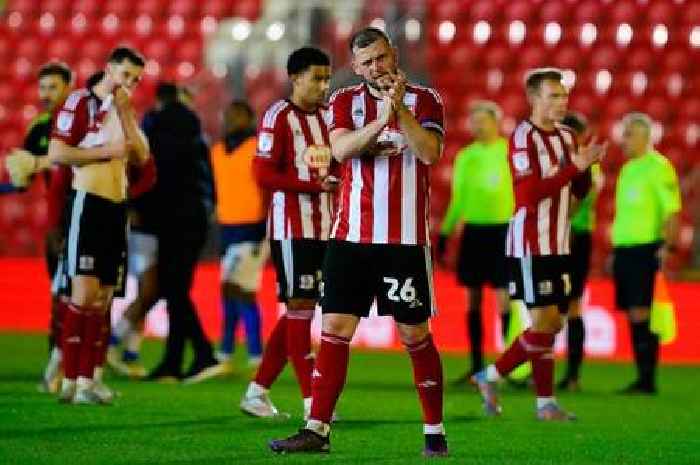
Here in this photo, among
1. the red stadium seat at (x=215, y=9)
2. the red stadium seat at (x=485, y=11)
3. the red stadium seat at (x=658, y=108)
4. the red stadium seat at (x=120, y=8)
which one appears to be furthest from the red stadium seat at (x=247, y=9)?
the red stadium seat at (x=658, y=108)

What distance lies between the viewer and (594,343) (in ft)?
49.1

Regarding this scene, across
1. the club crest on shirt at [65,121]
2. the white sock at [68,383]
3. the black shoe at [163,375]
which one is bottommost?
the black shoe at [163,375]

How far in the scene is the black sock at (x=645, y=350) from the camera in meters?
11.7

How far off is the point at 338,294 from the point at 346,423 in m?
1.78

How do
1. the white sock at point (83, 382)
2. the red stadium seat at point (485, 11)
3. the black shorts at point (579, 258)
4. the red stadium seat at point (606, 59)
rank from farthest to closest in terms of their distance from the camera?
the red stadium seat at point (485, 11) < the red stadium seat at point (606, 59) < the black shorts at point (579, 258) < the white sock at point (83, 382)

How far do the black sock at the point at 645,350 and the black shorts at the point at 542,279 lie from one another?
2826 mm

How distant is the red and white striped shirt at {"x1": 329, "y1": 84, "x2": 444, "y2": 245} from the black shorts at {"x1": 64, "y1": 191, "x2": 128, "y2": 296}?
233cm

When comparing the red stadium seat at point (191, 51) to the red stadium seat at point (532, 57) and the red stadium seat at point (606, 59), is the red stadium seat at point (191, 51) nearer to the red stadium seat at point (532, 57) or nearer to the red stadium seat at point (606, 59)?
the red stadium seat at point (532, 57)

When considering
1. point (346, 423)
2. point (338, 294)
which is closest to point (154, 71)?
point (346, 423)

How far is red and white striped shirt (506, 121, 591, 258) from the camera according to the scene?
891cm

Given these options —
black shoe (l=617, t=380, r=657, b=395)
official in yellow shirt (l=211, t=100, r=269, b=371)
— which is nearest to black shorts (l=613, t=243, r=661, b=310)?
black shoe (l=617, t=380, r=657, b=395)

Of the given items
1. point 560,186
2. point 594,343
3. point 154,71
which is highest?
point 154,71

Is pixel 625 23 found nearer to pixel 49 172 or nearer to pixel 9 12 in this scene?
pixel 9 12

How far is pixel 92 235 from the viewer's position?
8906mm
